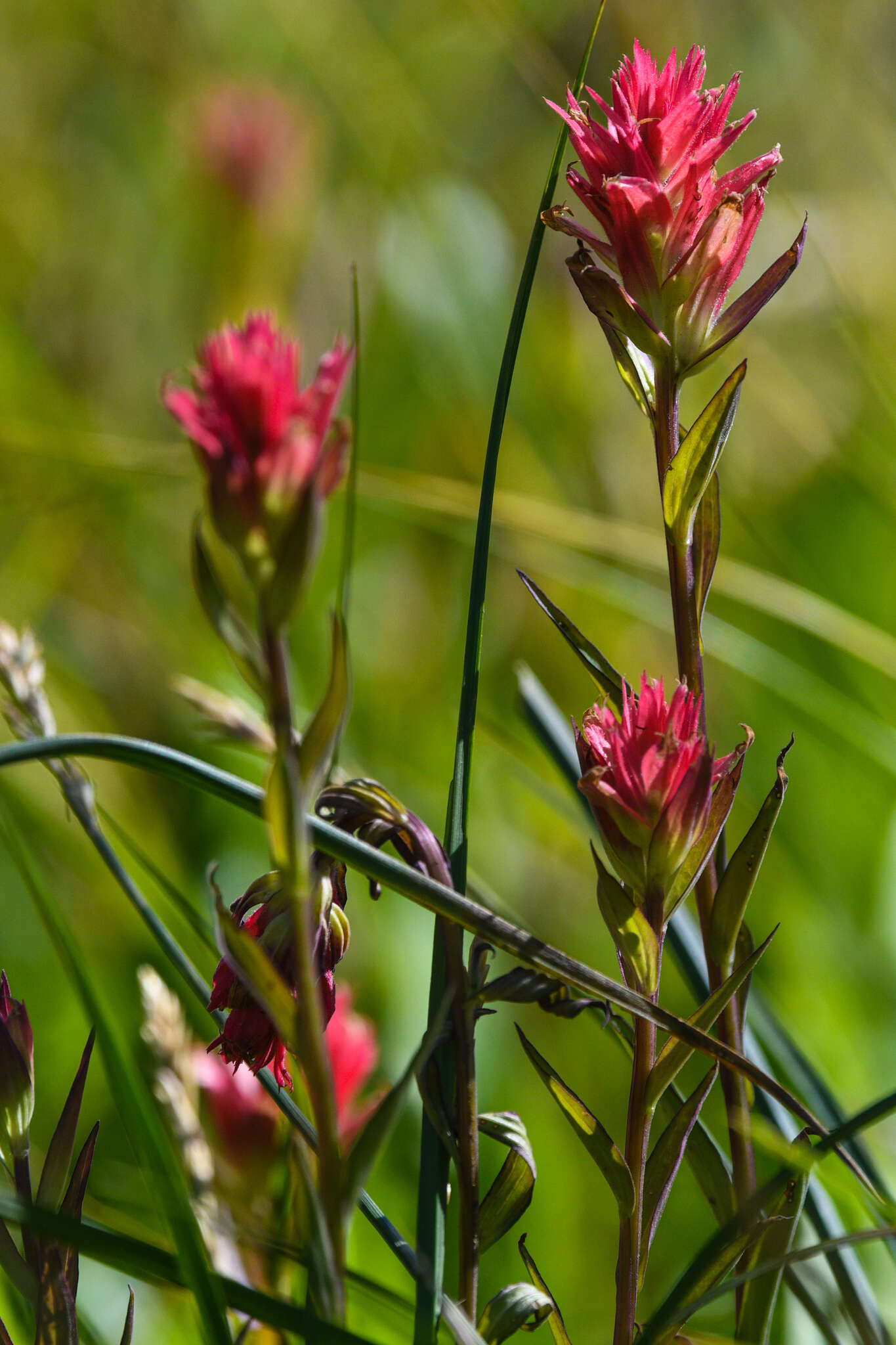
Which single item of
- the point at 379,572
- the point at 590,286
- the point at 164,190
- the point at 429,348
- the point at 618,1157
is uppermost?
the point at 164,190

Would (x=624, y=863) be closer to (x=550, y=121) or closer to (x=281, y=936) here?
(x=281, y=936)

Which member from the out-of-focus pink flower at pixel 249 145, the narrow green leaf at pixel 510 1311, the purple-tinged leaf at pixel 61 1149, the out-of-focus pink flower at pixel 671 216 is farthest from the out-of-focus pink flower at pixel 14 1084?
the out-of-focus pink flower at pixel 249 145

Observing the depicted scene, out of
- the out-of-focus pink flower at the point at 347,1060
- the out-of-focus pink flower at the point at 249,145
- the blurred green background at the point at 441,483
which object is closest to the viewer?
the out-of-focus pink flower at the point at 347,1060

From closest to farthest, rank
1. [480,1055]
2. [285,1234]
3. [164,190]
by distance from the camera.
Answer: [285,1234]
[480,1055]
[164,190]

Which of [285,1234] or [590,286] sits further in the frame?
[285,1234]

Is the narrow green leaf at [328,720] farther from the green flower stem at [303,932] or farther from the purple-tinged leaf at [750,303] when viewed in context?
the purple-tinged leaf at [750,303]

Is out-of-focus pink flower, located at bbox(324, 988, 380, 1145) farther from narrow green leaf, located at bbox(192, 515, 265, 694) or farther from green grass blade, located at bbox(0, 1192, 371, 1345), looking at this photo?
narrow green leaf, located at bbox(192, 515, 265, 694)

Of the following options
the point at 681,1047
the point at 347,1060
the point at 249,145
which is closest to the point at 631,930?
the point at 681,1047

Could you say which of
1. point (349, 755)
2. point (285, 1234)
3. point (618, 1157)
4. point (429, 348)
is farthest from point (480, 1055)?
point (429, 348)
